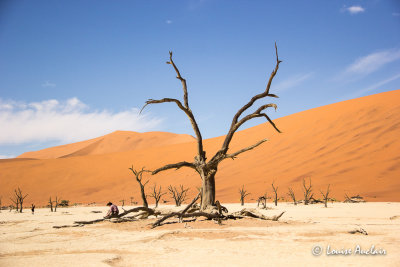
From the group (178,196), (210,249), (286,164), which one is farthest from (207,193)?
(286,164)

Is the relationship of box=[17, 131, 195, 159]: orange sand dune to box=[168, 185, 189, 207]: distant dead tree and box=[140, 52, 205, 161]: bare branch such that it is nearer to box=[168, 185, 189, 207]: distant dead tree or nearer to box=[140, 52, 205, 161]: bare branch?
box=[168, 185, 189, 207]: distant dead tree

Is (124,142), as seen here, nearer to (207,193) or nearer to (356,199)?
(356,199)

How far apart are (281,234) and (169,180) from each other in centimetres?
3479

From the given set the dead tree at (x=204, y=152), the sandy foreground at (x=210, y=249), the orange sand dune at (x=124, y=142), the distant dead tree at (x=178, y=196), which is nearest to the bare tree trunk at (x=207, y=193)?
the dead tree at (x=204, y=152)

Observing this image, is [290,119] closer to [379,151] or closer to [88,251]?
[379,151]

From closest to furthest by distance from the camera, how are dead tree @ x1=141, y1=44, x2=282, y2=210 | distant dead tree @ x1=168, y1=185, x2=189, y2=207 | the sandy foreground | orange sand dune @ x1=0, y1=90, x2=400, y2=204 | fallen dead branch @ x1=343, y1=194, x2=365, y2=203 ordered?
1. the sandy foreground
2. dead tree @ x1=141, y1=44, x2=282, y2=210
3. fallen dead branch @ x1=343, y1=194, x2=365, y2=203
4. distant dead tree @ x1=168, y1=185, x2=189, y2=207
5. orange sand dune @ x1=0, y1=90, x2=400, y2=204

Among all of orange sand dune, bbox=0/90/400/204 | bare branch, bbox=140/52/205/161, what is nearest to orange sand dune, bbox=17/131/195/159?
orange sand dune, bbox=0/90/400/204

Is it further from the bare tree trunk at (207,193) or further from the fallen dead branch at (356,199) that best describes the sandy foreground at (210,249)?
the fallen dead branch at (356,199)

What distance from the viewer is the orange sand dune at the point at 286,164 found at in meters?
25.1

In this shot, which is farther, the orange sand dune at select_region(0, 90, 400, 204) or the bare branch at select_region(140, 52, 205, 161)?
the orange sand dune at select_region(0, 90, 400, 204)

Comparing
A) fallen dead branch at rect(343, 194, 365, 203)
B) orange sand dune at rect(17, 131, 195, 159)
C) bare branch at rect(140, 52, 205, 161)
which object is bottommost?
fallen dead branch at rect(343, 194, 365, 203)

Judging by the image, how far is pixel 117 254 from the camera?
5.06 m

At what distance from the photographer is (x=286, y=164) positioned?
3241cm

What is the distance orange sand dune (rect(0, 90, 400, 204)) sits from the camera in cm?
2508
